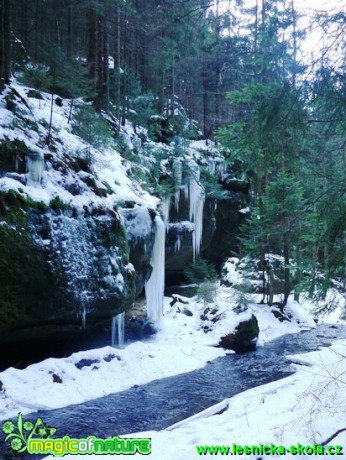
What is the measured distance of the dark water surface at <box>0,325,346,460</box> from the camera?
20.4 ft

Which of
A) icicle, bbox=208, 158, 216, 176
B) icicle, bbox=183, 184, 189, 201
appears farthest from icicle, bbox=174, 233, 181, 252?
icicle, bbox=208, 158, 216, 176

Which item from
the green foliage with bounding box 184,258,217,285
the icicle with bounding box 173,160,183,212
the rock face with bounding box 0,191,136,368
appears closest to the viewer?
the rock face with bounding box 0,191,136,368

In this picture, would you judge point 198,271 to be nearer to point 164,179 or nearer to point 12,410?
point 164,179

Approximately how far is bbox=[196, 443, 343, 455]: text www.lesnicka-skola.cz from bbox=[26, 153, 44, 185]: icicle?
662cm

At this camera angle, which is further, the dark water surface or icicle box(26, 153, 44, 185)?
icicle box(26, 153, 44, 185)

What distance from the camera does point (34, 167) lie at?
8.04 meters

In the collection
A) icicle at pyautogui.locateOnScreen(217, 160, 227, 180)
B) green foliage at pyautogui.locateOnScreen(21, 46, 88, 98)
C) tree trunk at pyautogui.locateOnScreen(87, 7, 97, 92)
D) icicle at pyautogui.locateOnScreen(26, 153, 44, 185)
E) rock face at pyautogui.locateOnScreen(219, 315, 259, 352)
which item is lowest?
rock face at pyautogui.locateOnScreen(219, 315, 259, 352)

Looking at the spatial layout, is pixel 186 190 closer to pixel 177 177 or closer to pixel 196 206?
pixel 177 177

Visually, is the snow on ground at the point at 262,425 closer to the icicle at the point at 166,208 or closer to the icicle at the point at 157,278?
the icicle at the point at 157,278

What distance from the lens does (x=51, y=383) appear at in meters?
7.36

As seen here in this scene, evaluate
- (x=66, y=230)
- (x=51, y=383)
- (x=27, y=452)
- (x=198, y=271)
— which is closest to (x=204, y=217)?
(x=198, y=271)

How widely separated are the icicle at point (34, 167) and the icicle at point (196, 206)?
10700mm

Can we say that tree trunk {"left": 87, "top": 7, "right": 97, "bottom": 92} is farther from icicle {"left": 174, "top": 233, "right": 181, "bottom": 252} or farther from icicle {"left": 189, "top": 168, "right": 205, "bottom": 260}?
icicle {"left": 174, "top": 233, "right": 181, "bottom": 252}

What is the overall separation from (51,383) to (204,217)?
13.8 m
